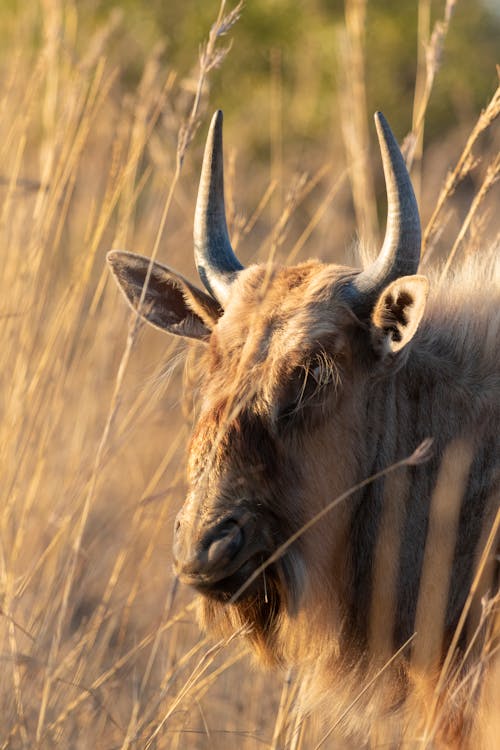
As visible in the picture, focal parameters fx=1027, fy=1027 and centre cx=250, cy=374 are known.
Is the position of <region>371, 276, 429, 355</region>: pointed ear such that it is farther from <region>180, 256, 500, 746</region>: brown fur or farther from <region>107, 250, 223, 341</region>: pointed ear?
<region>107, 250, 223, 341</region>: pointed ear

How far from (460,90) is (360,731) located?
9478mm

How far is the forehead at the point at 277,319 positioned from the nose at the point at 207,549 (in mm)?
485

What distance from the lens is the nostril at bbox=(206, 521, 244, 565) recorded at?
9.06 feet

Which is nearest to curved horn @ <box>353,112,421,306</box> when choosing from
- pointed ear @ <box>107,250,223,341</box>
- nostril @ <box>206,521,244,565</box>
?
pointed ear @ <box>107,250,223,341</box>

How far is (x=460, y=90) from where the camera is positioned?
11656 mm

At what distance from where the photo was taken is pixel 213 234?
344 cm

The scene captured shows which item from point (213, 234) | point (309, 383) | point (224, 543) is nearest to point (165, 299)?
point (213, 234)

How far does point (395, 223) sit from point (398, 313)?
0.91 feet

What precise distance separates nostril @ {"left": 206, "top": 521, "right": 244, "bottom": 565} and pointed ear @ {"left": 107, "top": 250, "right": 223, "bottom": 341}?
0.88 metres

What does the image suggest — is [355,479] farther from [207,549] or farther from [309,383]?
[207,549]

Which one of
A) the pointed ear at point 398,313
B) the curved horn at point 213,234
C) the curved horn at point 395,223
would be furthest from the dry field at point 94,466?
the pointed ear at point 398,313

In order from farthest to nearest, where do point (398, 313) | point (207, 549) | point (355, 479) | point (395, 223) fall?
point (355, 479) → point (398, 313) → point (395, 223) → point (207, 549)

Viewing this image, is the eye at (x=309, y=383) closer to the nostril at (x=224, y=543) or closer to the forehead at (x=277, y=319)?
the forehead at (x=277, y=319)

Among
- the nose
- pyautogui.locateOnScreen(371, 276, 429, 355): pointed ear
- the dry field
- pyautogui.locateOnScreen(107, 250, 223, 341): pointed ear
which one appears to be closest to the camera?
the nose
